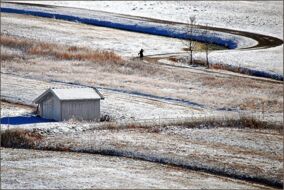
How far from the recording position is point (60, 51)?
223ft

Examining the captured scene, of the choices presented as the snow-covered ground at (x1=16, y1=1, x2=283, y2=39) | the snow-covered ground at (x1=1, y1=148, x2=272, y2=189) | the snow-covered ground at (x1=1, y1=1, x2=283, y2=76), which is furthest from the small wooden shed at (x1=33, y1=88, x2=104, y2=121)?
the snow-covered ground at (x1=16, y1=1, x2=283, y2=39)

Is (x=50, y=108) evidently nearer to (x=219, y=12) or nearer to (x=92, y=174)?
(x=92, y=174)

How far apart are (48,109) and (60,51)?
23.4 meters

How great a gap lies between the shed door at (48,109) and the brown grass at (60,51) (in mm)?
19217

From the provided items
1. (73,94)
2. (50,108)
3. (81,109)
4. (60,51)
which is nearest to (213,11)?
(60,51)

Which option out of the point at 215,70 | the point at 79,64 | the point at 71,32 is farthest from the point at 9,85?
the point at 71,32

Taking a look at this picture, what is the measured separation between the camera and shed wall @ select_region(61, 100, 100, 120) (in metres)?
44.3

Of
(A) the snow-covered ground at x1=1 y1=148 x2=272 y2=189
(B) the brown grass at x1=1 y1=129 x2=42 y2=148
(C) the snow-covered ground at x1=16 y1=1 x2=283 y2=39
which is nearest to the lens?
(A) the snow-covered ground at x1=1 y1=148 x2=272 y2=189

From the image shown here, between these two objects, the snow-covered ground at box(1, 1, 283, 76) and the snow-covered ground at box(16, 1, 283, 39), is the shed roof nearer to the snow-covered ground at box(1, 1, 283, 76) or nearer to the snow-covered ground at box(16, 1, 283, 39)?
the snow-covered ground at box(1, 1, 283, 76)

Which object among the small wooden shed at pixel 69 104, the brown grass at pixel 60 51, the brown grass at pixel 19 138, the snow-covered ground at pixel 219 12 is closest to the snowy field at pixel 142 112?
the brown grass at pixel 60 51

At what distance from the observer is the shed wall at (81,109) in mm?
44344

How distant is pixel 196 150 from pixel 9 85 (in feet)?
71.7

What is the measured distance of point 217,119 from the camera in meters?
43.5

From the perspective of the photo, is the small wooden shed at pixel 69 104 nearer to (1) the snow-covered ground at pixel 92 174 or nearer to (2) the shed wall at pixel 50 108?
(2) the shed wall at pixel 50 108
